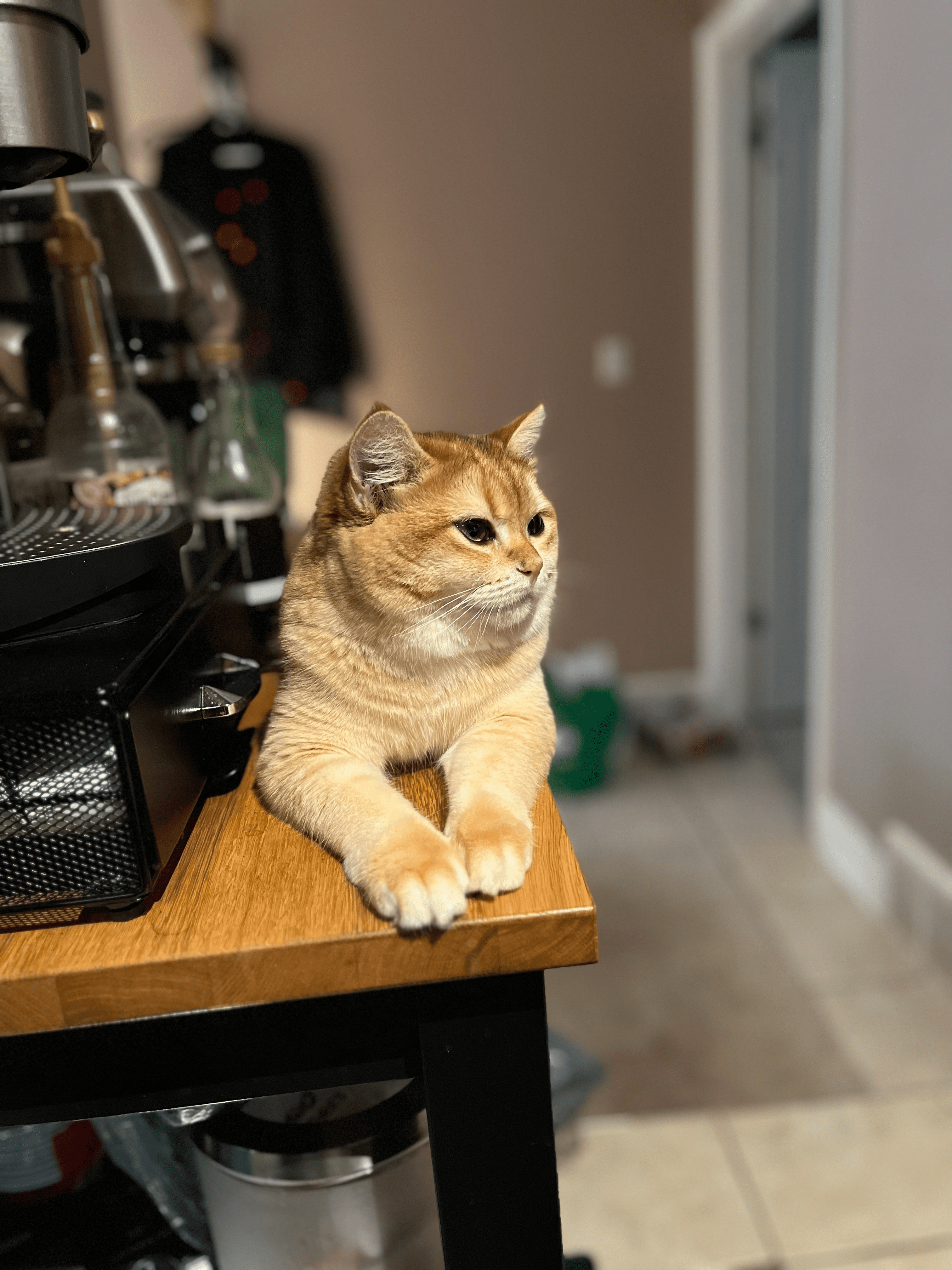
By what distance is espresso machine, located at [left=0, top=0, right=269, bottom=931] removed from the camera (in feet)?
1.72

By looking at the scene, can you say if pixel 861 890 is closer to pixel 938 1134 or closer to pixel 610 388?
pixel 938 1134

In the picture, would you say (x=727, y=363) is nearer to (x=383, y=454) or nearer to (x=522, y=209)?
(x=522, y=209)

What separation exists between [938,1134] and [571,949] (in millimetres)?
1274

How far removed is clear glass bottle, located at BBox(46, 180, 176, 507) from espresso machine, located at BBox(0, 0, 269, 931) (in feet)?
0.09

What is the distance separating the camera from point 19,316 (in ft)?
3.41

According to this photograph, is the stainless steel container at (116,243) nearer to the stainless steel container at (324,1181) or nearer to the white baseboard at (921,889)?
the stainless steel container at (324,1181)

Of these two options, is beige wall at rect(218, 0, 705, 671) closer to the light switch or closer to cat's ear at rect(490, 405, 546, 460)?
the light switch

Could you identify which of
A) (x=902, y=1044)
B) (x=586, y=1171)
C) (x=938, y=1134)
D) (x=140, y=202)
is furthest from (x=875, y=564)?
(x=140, y=202)

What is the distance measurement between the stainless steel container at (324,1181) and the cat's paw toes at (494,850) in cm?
18

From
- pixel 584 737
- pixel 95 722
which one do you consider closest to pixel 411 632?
pixel 95 722

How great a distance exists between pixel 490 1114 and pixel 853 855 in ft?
5.87

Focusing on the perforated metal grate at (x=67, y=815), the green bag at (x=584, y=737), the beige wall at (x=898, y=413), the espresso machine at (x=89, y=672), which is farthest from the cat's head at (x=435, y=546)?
the green bag at (x=584, y=737)

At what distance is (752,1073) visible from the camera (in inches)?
61.9

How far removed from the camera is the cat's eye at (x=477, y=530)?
2.25 feet
